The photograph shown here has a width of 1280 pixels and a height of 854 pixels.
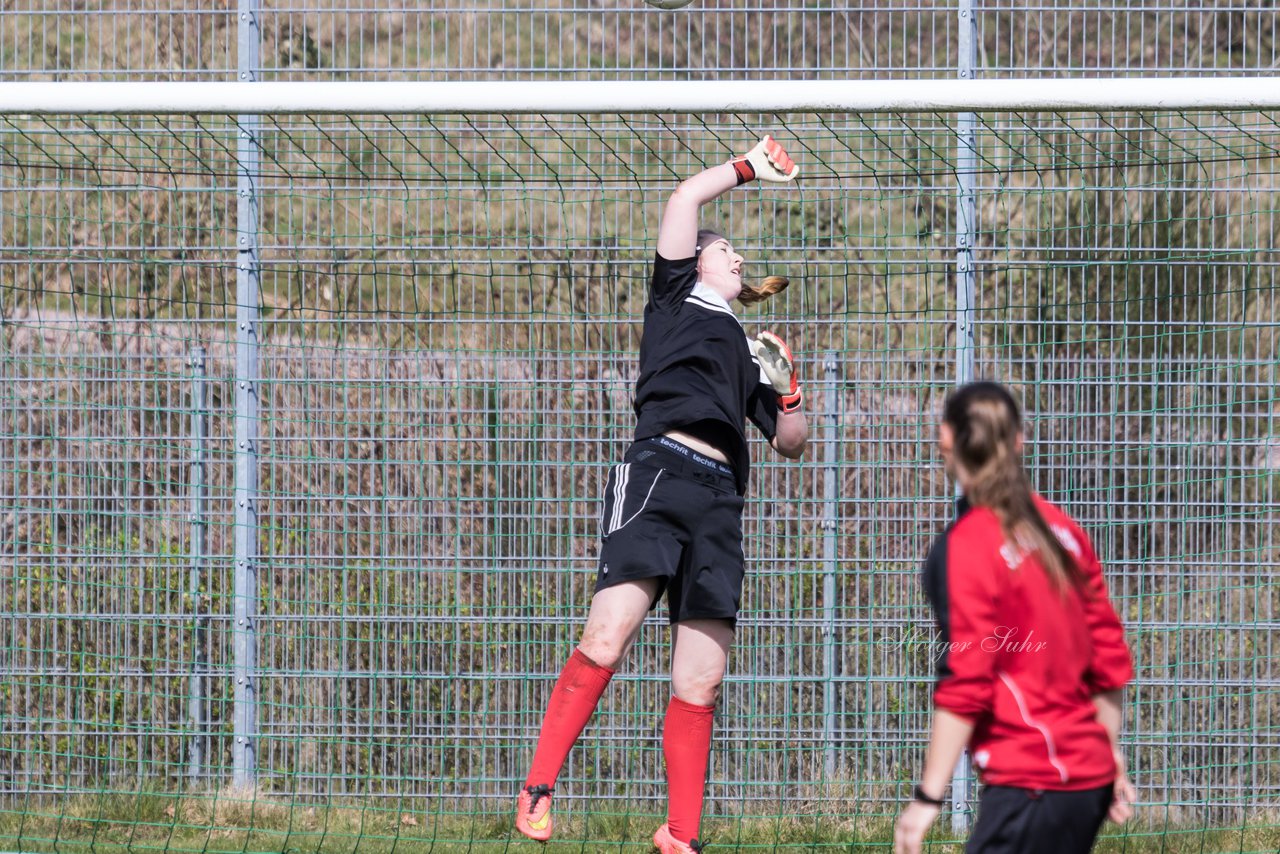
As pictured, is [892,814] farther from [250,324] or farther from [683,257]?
[250,324]

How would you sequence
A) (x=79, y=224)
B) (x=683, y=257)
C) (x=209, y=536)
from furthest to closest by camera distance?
1. (x=79, y=224)
2. (x=209, y=536)
3. (x=683, y=257)

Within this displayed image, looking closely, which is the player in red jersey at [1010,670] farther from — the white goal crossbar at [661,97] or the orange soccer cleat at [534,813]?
the white goal crossbar at [661,97]

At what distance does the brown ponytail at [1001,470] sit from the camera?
8.74ft

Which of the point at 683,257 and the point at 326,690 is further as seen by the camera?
A: the point at 326,690

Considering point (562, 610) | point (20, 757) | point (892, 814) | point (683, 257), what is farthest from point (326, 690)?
point (683, 257)

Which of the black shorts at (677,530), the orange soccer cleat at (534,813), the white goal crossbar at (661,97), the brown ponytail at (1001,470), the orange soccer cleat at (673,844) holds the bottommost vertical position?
→ the orange soccer cleat at (673,844)

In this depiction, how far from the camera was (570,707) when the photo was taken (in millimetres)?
4074

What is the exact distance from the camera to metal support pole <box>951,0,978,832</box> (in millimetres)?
5719

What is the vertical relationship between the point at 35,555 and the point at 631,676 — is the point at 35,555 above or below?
above

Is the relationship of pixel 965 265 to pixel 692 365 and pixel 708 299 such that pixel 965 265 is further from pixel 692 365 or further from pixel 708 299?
pixel 692 365

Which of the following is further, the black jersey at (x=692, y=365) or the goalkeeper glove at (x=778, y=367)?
the goalkeeper glove at (x=778, y=367)

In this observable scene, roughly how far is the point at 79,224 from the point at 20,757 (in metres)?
4.15

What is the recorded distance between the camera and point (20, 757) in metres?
6.61

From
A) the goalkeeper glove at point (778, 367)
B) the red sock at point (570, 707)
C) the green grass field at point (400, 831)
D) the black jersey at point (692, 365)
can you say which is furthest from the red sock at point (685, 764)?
the green grass field at point (400, 831)
